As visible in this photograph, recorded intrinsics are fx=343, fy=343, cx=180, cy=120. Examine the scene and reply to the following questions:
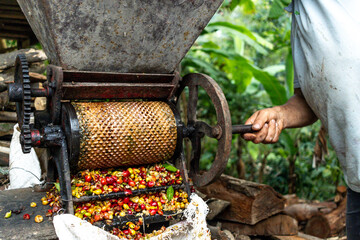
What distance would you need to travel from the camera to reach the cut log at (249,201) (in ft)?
9.79

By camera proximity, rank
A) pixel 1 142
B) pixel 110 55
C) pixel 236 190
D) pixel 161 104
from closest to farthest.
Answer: pixel 110 55 → pixel 161 104 → pixel 236 190 → pixel 1 142

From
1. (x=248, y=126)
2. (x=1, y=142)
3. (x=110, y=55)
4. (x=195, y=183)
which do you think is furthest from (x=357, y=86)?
(x=1, y=142)

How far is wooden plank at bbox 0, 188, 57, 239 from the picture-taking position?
75.4 inches

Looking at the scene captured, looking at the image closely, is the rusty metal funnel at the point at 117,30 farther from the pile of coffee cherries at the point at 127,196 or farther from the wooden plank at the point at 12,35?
the wooden plank at the point at 12,35

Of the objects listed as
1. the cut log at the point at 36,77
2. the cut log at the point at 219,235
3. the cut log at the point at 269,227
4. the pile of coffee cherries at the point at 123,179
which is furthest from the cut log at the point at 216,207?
the cut log at the point at 36,77

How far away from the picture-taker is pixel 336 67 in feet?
6.21

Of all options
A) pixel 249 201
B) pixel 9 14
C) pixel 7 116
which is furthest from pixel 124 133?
pixel 9 14

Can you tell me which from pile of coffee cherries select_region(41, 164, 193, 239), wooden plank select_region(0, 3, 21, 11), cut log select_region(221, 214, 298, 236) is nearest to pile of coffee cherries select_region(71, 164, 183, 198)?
pile of coffee cherries select_region(41, 164, 193, 239)

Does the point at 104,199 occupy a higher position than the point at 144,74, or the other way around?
the point at 144,74

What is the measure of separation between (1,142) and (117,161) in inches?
73.8

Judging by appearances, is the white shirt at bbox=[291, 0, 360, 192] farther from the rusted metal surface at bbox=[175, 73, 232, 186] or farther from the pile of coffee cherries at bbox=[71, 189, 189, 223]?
the pile of coffee cherries at bbox=[71, 189, 189, 223]

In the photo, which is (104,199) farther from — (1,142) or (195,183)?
(1,142)

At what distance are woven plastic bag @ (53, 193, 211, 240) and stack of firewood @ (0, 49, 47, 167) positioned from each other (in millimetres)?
1818

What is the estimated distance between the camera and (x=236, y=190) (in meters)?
3.12
